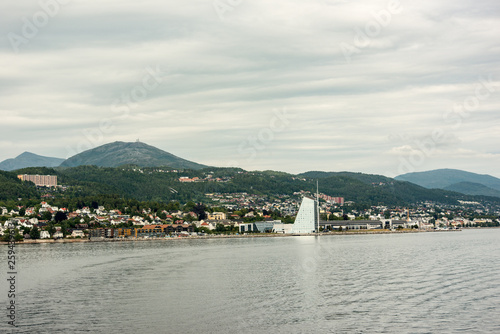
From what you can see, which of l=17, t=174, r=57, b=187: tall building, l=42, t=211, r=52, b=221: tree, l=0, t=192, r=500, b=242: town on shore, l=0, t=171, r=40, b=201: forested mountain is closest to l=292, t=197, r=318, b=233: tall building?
l=0, t=192, r=500, b=242: town on shore

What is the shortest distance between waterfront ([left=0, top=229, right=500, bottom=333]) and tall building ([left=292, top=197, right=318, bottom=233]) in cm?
8145

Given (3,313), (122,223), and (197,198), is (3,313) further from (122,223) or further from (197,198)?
(197,198)

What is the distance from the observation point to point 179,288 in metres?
30.1

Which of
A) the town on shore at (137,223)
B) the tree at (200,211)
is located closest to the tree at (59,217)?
the town on shore at (137,223)

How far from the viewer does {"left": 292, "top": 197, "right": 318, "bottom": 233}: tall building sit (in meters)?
125

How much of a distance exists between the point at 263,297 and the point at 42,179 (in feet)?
496

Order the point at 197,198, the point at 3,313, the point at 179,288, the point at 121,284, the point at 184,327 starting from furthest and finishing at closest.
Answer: the point at 197,198, the point at 121,284, the point at 179,288, the point at 3,313, the point at 184,327

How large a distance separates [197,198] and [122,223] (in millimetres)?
83506

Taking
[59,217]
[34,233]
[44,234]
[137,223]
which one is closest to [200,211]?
[137,223]

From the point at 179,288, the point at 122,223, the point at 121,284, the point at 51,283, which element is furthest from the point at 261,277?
the point at 122,223

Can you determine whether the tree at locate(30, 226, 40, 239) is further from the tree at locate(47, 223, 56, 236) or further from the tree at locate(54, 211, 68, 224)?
the tree at locate(54, 211, 68, 224)

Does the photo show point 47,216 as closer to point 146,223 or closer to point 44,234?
point 44,234

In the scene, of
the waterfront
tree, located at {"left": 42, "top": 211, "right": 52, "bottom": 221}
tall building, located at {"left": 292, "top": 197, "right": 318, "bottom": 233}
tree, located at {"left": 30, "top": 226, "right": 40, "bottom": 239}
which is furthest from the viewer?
tall building, located at {"left": 292, "top": 197, "right": 318, "bottom": 233}

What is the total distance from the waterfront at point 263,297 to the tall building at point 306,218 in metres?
81.5
